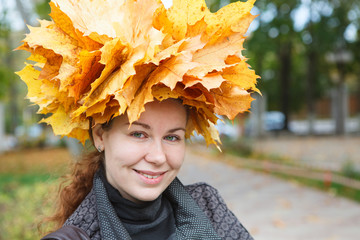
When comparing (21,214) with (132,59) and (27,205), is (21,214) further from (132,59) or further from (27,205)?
(132,59)

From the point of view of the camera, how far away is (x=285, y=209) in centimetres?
746

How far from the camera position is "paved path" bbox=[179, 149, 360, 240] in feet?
20.2

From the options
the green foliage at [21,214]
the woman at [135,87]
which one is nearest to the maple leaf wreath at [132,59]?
the woman at [135,87]

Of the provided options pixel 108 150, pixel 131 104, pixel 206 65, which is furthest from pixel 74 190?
pixel 206 65

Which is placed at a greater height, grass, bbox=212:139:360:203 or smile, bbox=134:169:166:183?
smile, bbox=134:169:166:183

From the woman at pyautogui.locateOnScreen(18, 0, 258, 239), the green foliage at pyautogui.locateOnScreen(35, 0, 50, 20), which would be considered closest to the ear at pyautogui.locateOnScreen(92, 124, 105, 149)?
the woman at pyautogui.locateOnScreen(18, 0, 258, 239)

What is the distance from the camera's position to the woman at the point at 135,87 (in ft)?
5.01

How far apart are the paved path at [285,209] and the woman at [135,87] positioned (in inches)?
184

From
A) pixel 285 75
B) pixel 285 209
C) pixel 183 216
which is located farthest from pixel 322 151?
pixel 183 216

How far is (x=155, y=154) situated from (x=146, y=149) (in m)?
0.04

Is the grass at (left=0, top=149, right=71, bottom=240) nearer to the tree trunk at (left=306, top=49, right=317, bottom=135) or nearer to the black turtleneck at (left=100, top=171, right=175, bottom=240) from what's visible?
the black turtleneck at (left=100, top=171, right=175, bottom=240)

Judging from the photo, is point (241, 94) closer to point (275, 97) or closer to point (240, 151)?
point (240, 151)

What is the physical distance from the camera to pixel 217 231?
196 cm

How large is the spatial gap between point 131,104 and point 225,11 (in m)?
0.54
